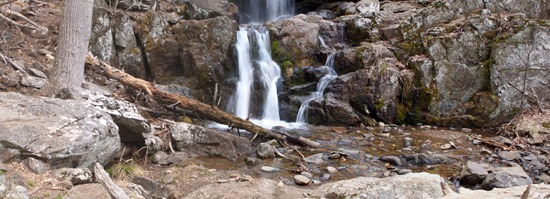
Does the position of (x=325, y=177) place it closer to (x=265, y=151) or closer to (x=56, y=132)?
(x=265, y=151)

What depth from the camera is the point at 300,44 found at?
1315 cm

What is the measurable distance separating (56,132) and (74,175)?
590 millimetres

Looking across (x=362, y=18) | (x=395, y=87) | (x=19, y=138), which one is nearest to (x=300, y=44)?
(x=362, y=18)

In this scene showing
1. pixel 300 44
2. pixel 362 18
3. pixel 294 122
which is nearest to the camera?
pixel 294 122

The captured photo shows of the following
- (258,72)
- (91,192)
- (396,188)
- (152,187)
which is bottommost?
(152,187)

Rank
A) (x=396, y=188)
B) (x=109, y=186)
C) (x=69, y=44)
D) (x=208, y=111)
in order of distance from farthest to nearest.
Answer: (x=208, y=111) < (x=69, y=44) < (x=396, y=188) < (x=109, y=186)

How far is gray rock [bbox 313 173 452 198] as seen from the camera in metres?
4.17

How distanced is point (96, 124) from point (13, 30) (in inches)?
255

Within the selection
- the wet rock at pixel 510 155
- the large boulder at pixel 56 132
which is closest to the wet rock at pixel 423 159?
the wet rock at pixel 510 155

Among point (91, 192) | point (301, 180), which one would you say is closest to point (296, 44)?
point (301, 180)

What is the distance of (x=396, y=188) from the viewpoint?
4273mm

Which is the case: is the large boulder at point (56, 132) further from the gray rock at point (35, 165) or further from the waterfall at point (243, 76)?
the waterfall at point (243, 76)

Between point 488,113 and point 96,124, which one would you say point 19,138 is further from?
point 488,113

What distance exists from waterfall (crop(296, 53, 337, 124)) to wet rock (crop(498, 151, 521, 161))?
506 centimetres
